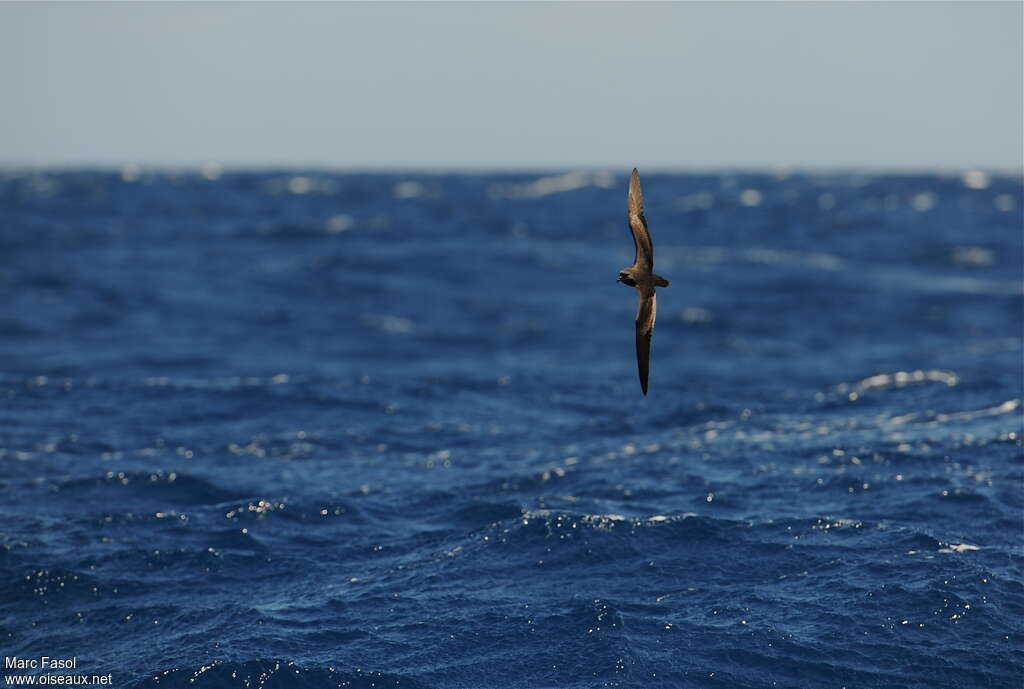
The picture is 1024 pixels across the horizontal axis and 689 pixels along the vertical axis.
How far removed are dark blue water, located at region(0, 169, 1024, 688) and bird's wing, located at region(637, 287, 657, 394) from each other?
4.08 meters

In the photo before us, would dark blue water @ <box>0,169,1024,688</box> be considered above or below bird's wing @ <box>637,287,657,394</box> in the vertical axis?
below

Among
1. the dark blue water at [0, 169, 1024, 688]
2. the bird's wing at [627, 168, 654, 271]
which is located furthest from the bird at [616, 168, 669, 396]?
the dark blue water at [0, 169, 1024, 688]

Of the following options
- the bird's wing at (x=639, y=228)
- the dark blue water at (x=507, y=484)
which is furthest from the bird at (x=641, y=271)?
the dark blue water at (x=507, y=484)

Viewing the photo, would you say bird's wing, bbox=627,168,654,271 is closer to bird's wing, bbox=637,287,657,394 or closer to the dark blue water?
bird's wing, bbox=637,287,657,394

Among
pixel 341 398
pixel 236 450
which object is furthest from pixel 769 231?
pixel 236 450

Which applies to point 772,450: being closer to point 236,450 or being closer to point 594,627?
point 594,627

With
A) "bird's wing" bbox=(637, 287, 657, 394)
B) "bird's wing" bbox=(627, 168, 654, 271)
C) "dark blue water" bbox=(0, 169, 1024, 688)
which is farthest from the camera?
"dark blue water" bbox=(0, 169, 1024, 688)

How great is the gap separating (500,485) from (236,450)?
7302 millimetres

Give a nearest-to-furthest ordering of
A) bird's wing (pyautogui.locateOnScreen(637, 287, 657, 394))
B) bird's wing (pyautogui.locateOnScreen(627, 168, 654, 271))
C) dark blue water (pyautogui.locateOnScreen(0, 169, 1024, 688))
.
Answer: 1. bird's wing (pyautogui.locateOnScreen(627, 168, 654, 271))
2. bird's wing (pyautogui.locateOnScreen(637, 287, 657, 394))
3. dark blue water (pyautogui.locateOnScreen(0, 169, 1024, 688))

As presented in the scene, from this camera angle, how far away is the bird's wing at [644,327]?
13.8 m

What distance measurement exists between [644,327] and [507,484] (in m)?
8.65

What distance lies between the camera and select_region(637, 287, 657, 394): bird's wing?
13.8 m

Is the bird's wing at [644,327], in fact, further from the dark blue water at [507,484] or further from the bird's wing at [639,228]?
the dark blue water at [507,484]

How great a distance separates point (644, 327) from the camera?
14.0m
